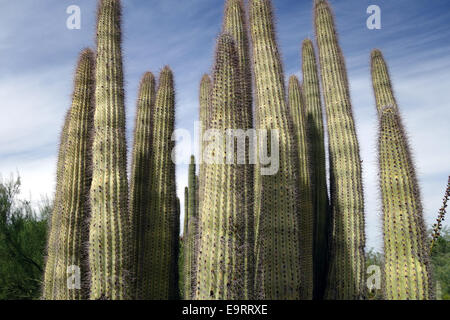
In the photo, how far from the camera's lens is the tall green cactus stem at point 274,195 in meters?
5.86

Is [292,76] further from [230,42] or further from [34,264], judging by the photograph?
[34,264]

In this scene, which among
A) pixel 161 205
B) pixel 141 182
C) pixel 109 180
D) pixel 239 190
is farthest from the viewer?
pixel 141 182

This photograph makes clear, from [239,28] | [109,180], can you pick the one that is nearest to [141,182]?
[109,180]

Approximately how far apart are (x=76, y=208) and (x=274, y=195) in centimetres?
323

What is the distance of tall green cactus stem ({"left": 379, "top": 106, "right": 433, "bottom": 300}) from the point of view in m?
5.05

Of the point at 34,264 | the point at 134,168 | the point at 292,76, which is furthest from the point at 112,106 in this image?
the point at 34,264

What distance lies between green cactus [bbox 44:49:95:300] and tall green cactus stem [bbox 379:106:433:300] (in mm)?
4299

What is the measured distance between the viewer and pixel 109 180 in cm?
588

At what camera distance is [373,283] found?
299 inches

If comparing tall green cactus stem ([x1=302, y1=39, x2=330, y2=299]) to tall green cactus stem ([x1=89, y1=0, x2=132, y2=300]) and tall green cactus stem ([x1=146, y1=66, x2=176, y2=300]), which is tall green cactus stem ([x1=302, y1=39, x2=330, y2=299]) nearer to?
tall green cactus stem ([x1=146, y1=66, x2=176, y2=300])

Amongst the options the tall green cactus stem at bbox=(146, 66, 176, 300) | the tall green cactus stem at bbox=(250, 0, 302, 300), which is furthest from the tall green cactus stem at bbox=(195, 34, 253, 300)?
the tall green cactus stem at bbox=(146, 66, 176, 300)

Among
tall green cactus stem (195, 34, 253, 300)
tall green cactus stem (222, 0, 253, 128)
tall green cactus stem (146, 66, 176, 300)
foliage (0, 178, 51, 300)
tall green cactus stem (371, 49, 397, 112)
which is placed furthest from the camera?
foliage (0, 178, 51, 300)

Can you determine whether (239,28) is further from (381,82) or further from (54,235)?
(54,235)
